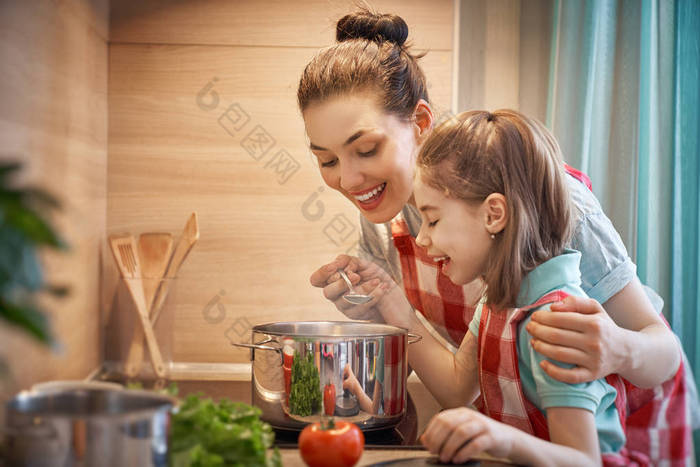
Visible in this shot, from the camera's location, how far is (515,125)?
107cm

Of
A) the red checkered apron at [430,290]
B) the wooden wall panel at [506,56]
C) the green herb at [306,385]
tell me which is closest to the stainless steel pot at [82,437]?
the green herb at [306,385]

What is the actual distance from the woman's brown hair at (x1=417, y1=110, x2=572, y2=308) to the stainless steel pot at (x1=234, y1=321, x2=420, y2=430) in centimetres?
18

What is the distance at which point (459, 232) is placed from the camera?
1053 mm

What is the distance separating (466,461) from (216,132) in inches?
37.0

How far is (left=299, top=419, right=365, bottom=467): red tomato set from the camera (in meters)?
0.86

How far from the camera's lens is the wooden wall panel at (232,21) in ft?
5.03

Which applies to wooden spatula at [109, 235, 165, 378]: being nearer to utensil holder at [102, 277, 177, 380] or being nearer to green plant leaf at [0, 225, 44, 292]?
utensil holder at [102, 277, 177, 380]

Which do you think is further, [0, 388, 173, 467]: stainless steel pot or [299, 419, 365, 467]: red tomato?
[299, 419, 365, 467]: red tomato

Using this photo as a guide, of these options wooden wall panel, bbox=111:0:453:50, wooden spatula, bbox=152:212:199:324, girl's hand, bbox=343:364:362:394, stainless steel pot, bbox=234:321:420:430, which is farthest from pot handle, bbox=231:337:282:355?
wooden wall panel, bbox=111:0:453:50

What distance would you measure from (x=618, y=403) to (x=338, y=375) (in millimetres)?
414

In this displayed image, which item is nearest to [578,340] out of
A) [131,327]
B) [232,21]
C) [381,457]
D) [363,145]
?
[381,457]

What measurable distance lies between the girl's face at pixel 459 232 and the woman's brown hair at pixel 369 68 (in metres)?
0.34

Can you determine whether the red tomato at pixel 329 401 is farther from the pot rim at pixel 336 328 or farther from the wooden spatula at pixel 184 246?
the wooden spatula at pixel 184 246

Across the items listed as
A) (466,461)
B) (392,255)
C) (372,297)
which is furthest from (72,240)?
(466,461)
